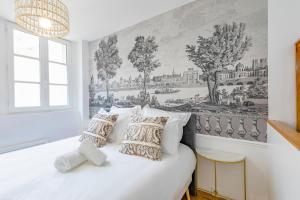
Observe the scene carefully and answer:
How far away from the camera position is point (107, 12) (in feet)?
7.38

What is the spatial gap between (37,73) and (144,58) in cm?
176

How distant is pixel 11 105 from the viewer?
2330mm

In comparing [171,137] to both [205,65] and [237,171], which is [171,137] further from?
[205,65]

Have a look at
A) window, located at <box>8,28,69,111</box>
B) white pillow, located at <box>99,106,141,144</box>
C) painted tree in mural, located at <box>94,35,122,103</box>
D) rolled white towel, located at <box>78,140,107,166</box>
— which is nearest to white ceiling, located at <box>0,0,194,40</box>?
painted tree in mural, located at <box>94,35,122,103</box>

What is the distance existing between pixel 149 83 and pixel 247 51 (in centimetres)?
127

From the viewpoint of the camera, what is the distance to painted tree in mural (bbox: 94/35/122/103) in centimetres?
282

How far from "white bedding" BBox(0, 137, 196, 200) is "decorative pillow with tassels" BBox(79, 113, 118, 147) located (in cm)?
30

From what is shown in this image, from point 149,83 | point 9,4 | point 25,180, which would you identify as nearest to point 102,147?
point 25,180

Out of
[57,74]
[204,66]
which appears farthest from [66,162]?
[57,74]

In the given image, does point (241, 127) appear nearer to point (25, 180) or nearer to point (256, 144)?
point (256, 144)

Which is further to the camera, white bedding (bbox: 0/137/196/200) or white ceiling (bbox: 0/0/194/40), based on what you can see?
white ceiling (bbox: 0/0/194/40)

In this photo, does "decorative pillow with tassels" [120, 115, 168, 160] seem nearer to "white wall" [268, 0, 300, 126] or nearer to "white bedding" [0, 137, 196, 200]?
"white bedding" [0, 137, 196, 200]

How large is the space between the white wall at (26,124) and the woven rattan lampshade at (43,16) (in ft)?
4.31

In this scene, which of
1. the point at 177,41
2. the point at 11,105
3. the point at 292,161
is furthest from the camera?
the point at 11,105
